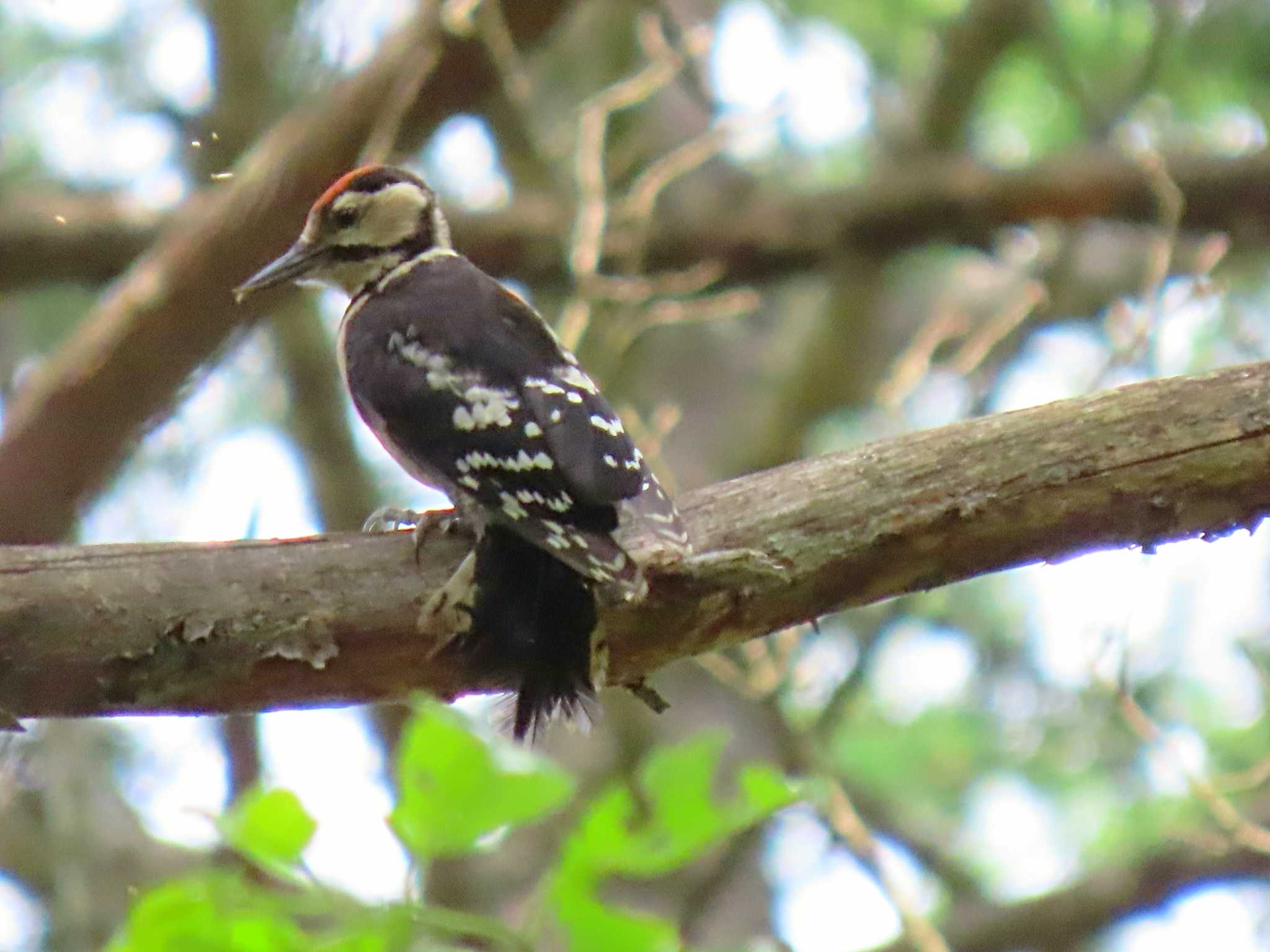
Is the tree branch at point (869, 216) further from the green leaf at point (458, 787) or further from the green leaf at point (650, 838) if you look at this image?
the green leaf at point (458, 787)

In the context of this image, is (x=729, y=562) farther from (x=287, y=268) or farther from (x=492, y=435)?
(x=287, y=268)

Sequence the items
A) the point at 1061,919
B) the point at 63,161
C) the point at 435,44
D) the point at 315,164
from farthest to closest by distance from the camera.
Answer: the point at 63,161 → the point at 1061,919 → the point at 435,44 → the point at 315,164

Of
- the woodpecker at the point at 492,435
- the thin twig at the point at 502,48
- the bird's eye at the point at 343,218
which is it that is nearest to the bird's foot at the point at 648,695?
the woodpecker at the point at 492,435

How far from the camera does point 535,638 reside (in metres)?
2.14

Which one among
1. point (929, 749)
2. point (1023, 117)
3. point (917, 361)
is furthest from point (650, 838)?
point (1023, 117)

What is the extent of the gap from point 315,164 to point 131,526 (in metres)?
1.94

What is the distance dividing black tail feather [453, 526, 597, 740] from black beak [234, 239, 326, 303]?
1.06 m

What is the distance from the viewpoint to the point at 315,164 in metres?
3.22

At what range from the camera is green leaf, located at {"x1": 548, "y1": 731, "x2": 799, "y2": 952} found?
1.56m

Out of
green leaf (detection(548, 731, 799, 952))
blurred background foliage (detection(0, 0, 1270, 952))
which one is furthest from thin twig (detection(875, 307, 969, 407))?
green leaf (detection(548, 731, 799, 952))

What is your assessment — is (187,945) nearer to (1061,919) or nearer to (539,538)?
(539,538)

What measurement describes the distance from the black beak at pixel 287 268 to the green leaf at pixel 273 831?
1.55 meters

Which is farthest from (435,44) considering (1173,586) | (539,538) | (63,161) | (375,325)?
(1173,586)

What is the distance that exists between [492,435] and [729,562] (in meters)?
0.48
